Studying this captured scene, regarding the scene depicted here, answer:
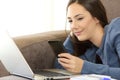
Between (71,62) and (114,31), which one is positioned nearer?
(71,62)

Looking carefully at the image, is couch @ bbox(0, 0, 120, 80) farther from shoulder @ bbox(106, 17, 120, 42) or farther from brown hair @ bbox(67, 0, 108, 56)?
shoulder @ bbox(106, 17, 120, 42)

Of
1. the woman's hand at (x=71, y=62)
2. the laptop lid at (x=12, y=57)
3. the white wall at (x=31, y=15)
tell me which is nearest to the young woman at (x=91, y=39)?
the woman's hand at (x=71, y=62)

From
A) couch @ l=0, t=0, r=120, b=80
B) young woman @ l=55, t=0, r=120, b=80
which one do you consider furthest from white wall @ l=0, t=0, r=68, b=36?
young woman @ l=55, t=0, r=120, b=80

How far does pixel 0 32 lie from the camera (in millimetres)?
1040

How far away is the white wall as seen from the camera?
182 centimetres

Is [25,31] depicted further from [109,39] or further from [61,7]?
[109,39]

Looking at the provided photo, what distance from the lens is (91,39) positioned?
133cm

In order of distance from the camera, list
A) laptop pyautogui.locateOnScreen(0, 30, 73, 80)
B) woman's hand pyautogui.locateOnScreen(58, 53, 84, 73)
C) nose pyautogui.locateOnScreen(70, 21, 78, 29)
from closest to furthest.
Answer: laptop pyautogui.locateOnScreen(0, 30, 73, 80) < woman's hand pyautogui.locateOnScreen(58, 53, 84, 73) < nose pyautogui.locateOnScreen(70, 21, 78, 29)

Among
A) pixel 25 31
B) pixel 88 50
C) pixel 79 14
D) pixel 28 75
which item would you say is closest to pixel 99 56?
pixel 88 50

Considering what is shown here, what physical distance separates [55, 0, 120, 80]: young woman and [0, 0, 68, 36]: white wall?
1.93 ft

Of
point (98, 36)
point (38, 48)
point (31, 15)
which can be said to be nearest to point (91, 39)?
point (98, 36)

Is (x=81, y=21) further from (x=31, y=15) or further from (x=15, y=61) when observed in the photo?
(x=31, y=15)

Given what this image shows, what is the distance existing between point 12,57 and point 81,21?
39cm

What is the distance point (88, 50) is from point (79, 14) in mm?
247
